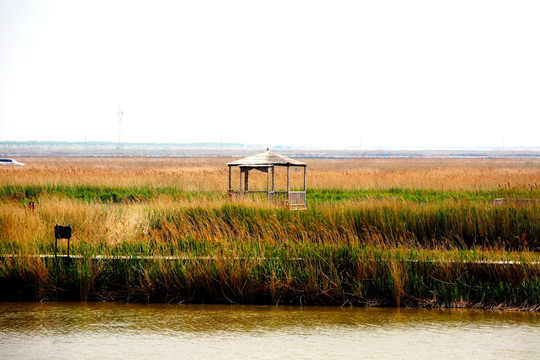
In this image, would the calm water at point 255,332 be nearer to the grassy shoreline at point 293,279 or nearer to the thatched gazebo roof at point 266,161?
the grassy shoreline at point 293,279

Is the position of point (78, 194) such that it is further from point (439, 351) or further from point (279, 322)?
point (439, 351)

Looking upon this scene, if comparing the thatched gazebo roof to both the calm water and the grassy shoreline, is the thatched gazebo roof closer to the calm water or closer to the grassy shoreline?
the grassy shoreline

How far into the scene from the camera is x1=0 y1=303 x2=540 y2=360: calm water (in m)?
8.61

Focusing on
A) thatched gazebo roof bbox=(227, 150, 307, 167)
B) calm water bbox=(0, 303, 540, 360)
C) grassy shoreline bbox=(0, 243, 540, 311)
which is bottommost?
calm water bbox=(0, 303, 540, 360)

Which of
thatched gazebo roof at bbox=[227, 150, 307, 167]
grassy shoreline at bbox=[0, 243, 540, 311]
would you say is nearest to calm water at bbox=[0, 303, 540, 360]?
grassy shoreline at bbox=[0, 243, 540, 311]

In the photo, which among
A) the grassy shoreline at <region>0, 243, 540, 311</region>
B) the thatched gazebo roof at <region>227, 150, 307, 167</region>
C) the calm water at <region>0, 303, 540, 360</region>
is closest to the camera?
the calm water at <region>0, 303, 540, 360</region>

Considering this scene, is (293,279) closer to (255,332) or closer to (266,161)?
(255,332)

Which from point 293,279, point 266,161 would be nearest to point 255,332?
point 293,279

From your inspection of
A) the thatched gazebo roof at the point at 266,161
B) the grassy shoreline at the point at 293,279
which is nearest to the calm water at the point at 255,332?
the grassy shoreline at the point at 293,279

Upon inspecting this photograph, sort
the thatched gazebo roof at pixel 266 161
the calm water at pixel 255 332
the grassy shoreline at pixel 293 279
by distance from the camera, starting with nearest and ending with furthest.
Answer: the calm water at pixel 255 332
the grassy shoreline at pixel 293 279
the thatched gazebo roof at pixel 266 161

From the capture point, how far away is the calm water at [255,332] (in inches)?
339

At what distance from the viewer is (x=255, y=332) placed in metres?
9.62

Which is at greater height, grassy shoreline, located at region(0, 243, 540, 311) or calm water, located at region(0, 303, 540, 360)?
grassy shoreline, located at region(0, 243, 540, 311)

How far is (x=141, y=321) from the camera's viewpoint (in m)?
10.2
